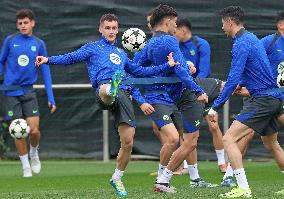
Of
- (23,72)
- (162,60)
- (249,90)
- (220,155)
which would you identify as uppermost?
(162,60)

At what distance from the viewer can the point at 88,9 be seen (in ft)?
61.6

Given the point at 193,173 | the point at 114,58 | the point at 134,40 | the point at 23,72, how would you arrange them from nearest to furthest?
the point at 114,58 → the point at 193,173 → the point at 134,40 → the point at 23,72

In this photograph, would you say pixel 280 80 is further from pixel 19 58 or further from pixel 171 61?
pixel 19 58

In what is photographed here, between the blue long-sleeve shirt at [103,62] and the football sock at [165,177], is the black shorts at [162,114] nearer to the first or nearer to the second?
the blue long-sleeve shirt at [103,62]

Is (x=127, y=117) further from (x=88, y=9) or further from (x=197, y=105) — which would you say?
(x=88, y=9)

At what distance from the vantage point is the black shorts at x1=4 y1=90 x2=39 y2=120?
51.6 ft

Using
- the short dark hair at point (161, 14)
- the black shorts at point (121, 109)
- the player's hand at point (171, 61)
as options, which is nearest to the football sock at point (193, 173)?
the black shorts at point (121, 109)

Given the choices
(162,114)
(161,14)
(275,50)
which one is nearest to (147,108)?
(162,114)

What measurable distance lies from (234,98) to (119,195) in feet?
22.9

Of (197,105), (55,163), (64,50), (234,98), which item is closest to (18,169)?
(55,163)

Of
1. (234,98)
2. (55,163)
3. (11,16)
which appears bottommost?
(55,163)

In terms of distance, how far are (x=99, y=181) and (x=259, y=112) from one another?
3.85 m

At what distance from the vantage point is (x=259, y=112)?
1108 cm

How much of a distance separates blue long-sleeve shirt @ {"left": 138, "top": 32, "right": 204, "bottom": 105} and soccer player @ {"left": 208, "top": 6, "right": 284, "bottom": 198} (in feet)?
3.14
